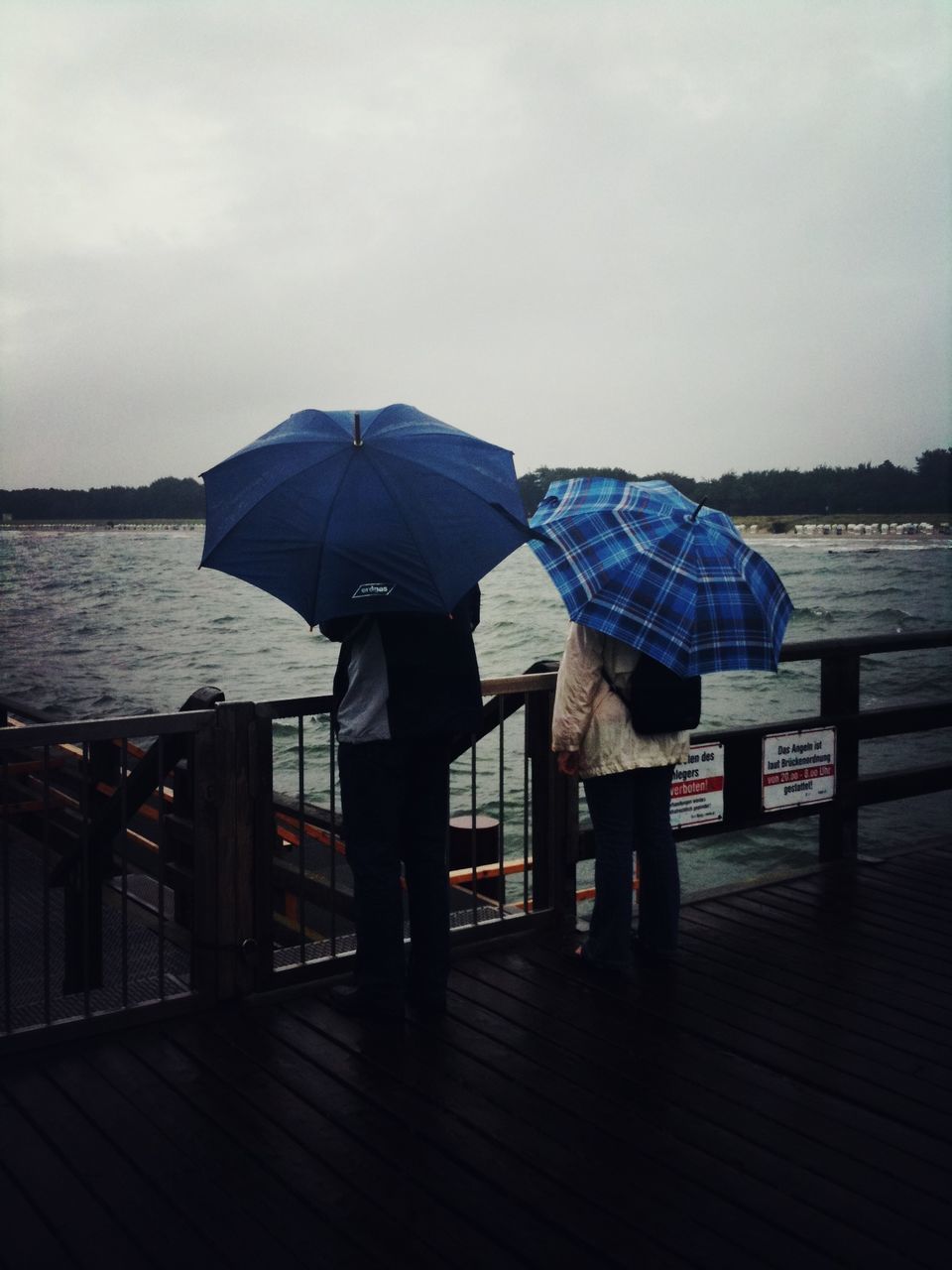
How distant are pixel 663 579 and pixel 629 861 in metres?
1.09

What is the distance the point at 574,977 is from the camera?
13.3 ft

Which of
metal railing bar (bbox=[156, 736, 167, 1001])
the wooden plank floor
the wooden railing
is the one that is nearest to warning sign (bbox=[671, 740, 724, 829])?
the wooden railing

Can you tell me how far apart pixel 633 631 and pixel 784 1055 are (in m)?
1.41

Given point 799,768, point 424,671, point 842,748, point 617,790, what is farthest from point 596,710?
point 842,748

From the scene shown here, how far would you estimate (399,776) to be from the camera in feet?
11.4

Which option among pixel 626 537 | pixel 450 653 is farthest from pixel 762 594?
pixel 450 653

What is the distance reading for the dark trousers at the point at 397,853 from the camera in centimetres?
344

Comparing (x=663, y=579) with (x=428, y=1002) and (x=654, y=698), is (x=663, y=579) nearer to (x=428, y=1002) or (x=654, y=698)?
(x=654, y=698)

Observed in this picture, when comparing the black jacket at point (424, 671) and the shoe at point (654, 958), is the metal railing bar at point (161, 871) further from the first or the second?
the shoe at point (654, 958)

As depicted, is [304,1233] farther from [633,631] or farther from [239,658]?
[239,658]

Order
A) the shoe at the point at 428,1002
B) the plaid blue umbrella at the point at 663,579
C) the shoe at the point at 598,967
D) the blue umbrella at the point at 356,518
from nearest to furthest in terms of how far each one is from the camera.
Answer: the blue umbrella at the point at 356,518 → the plaid blue umbrella at the point at 663,579 → the shoe at the point at 428,1002 → the shoe at the point at 598,967

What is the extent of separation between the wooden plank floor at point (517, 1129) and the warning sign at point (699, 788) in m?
0.90

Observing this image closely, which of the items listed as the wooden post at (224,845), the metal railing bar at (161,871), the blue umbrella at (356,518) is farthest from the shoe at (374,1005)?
the blue umbrella at (356,518)

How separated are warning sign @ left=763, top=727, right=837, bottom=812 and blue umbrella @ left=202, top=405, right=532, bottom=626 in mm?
2506
